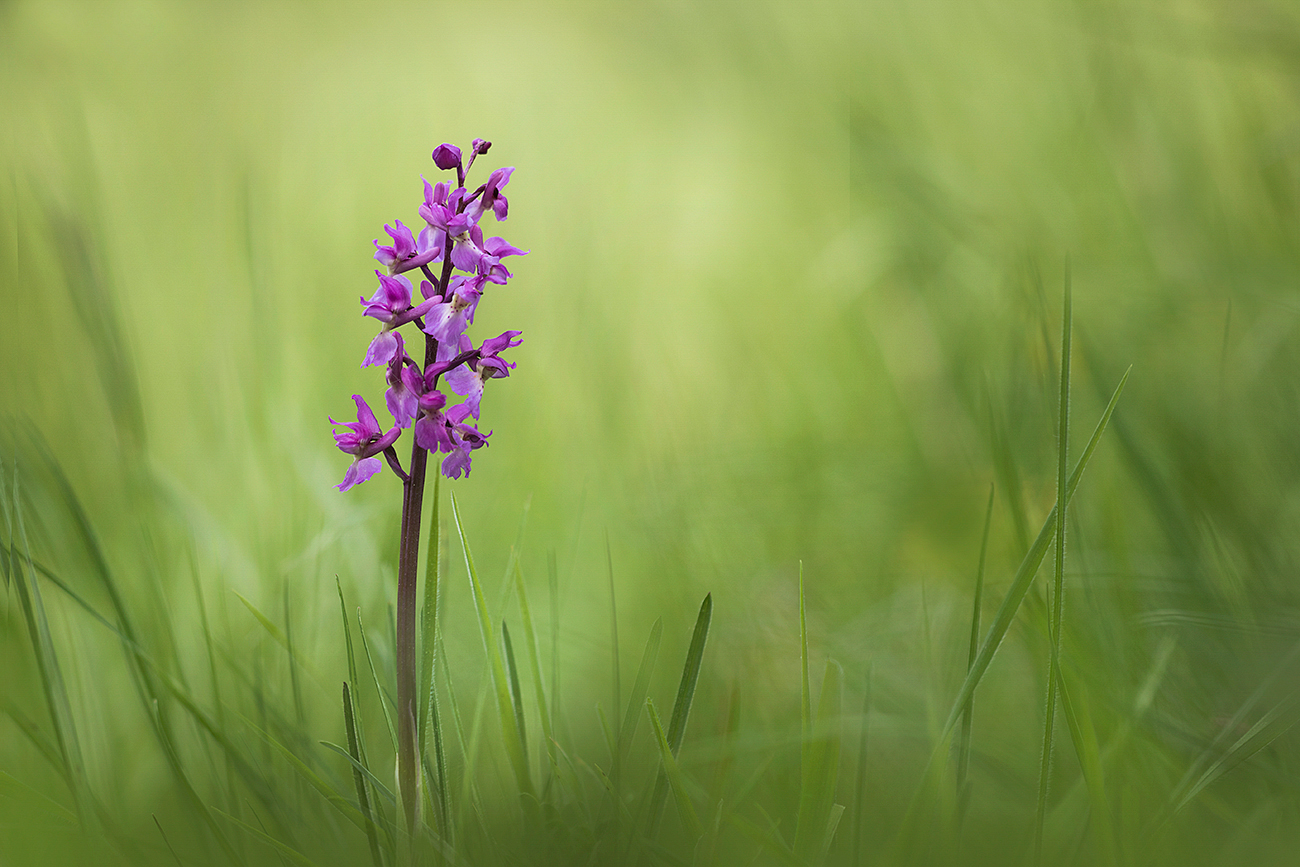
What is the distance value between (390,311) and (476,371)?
0.08 m

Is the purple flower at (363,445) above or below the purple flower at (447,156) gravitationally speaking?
below

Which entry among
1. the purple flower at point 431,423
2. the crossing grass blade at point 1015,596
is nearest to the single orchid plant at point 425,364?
the purple flower at point 431,423

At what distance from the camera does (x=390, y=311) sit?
0.63 m

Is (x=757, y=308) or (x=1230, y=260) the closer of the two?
(x=1230, y=260)

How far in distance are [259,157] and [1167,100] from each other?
2.03 m

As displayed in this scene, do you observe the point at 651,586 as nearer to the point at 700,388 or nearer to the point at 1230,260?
the point at 700,388

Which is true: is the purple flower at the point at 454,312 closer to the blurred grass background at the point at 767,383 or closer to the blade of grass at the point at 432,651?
the blade of grass at the point at 432,651

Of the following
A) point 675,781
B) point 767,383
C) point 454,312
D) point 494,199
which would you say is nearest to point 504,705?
point 675,781

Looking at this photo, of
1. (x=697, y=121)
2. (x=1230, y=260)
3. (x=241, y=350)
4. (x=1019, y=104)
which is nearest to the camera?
(x=1230, y=260)

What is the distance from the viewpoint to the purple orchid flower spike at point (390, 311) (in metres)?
0.62

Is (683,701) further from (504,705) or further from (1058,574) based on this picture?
(1058,574)

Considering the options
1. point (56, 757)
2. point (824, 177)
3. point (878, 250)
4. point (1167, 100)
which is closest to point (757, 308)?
point (878, 250)

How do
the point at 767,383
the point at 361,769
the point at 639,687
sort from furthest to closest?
the point at 767,383 → the point at 639,687 → the point at 361,769

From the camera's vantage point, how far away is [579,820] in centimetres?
62
